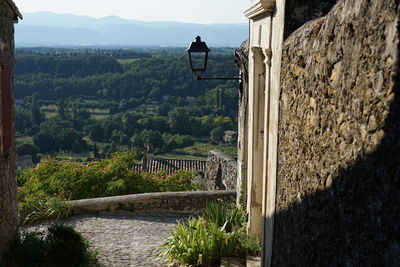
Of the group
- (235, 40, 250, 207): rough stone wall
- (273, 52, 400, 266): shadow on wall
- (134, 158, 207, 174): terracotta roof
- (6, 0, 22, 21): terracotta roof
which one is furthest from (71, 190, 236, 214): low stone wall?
(134, 158, 207, 174): terracotta roof

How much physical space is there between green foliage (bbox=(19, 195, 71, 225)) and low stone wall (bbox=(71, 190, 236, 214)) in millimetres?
348

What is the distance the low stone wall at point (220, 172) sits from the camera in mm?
12508

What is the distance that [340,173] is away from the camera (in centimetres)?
281

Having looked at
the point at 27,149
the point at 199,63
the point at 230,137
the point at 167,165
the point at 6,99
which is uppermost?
the point at 199,63

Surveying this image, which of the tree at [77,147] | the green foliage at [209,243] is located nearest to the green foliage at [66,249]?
the green foliage at [209,243]

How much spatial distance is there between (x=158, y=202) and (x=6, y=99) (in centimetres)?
422

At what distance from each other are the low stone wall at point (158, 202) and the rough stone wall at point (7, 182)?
2.68 m

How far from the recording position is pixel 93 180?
1152 centimetres

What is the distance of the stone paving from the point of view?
744 cm

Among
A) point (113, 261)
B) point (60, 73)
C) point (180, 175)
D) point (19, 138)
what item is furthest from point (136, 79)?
point (113, 261)

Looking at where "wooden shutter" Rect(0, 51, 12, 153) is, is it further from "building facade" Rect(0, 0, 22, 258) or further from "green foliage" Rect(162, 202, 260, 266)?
"green foliage" Rect(162, 202, 260, 266)

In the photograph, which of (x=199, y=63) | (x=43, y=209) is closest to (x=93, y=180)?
(x=43, y=209)

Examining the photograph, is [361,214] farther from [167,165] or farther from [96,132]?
[96,132]

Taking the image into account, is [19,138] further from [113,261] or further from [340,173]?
[340,173]
